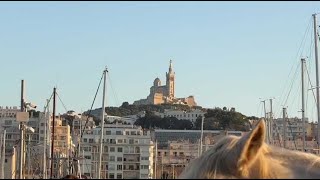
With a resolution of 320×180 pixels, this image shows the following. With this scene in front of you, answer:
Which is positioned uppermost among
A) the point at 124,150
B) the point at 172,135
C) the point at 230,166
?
the point at 172,135

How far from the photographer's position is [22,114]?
52.3 feet

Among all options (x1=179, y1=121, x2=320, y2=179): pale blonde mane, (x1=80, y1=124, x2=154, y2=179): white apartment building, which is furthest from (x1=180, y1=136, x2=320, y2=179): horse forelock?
(x1=80, y1=124, x2=154, y2=179): white apartment building

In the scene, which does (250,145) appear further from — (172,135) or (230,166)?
(172,135)

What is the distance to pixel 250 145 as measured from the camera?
3.13m

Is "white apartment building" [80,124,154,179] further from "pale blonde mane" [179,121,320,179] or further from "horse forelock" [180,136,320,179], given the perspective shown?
"pale blonde mane" [179,121,320,179]

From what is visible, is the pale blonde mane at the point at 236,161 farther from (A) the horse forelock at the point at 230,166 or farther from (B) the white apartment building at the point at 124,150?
(B) the white apartment building at the point at 124,150

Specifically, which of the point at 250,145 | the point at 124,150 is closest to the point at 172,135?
the point at 124,150

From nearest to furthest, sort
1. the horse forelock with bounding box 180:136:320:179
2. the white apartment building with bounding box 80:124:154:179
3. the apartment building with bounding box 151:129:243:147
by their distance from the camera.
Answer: the horse forelock with bounding box 180:136:320:179
the white apartment building with bounding box 80:124:154:179
the apartment building with bounding box 151:129:243:147

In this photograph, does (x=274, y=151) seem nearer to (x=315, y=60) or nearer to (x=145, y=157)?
(x=315, y=60)

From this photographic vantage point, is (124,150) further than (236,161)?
Yes

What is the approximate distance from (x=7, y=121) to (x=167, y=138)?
40.5 meters

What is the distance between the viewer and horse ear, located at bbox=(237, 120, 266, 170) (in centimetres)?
308

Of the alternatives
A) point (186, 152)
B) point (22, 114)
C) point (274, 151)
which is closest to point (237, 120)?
point (186, 152)

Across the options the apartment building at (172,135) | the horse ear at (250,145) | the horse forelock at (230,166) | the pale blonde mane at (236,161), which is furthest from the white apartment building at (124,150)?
the horse ear at (250,145)
